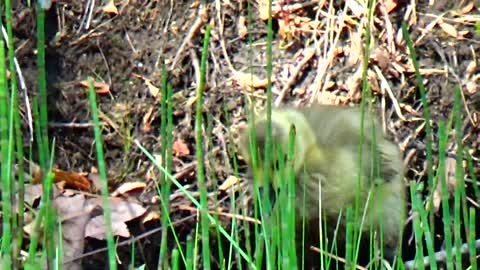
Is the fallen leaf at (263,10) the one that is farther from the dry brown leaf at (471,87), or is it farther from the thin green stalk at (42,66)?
the thin green stalk at (42,66)

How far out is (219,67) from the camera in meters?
3.72

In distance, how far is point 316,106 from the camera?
3.37 meters

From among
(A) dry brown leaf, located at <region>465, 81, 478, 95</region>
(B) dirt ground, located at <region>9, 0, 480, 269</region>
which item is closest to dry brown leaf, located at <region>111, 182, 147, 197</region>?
(B) dirt ground, located at <region>9, 0, 480, 269</region>

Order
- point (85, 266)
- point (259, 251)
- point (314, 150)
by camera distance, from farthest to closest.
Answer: point (85, 266)
point (314, 150)
point (259, 251)

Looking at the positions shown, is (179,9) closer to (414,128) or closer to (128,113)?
(128,113)

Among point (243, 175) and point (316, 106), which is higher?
point (316, 106)

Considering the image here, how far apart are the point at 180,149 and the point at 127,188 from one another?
217 mm

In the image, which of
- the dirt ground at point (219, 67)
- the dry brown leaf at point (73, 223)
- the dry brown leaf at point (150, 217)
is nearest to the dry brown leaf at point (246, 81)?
the dirt ground at point (219, 67)

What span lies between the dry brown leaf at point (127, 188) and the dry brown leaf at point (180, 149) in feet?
0.50

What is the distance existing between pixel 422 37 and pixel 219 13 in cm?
65

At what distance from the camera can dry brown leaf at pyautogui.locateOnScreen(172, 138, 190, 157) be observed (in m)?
3.70

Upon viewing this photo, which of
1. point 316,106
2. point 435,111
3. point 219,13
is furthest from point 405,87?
point 219,13

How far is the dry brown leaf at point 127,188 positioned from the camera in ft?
11.8

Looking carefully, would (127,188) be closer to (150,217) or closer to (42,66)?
(150,217)
